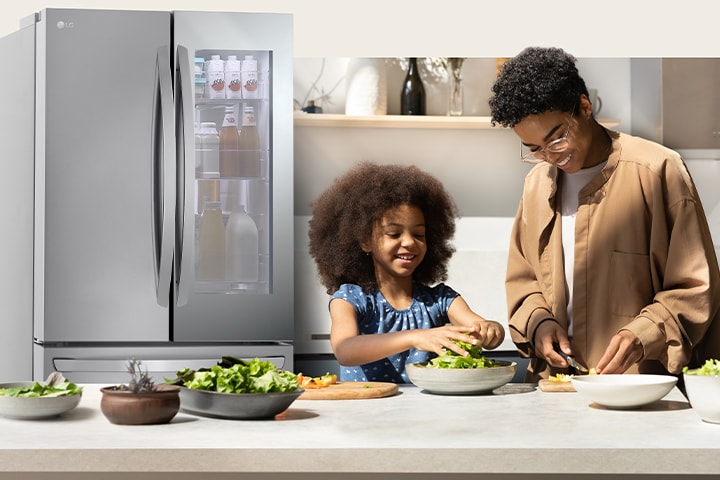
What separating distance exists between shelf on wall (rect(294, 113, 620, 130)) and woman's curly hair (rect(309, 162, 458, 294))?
97cm

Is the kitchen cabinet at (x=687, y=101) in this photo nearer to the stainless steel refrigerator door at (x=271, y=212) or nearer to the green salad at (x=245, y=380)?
the stainless steel refrigerator door at (x=271, y=212)

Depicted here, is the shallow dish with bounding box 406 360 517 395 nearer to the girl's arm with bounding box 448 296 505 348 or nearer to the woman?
the girl's arm with bounding box 448 296 505 348

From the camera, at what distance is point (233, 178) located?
11.8ft

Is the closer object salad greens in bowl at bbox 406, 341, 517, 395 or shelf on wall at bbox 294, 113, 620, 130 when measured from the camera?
salad greens in bowl at bbox 406, 341, 517, 395

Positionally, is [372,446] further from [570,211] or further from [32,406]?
[570,211]

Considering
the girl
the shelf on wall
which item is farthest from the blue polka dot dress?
the shelf on wall

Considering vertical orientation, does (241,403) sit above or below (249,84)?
below

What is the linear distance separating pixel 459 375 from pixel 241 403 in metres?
0.56

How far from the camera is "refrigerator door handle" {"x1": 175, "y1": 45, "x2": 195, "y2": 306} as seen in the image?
3.45m

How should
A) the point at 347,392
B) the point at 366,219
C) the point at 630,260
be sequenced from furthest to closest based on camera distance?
the point at 366,219 → the point at 630,260 → the point at 347,392

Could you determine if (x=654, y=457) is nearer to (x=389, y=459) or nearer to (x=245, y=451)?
(x=389, y=459)

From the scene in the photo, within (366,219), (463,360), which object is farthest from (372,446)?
(366,219)

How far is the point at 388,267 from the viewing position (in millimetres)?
2750

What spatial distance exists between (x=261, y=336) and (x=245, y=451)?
2.17 meters
